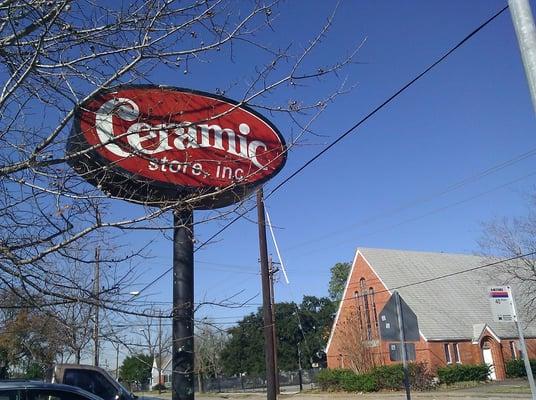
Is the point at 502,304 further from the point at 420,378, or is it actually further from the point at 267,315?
the point at 420,378

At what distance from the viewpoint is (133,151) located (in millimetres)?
5426

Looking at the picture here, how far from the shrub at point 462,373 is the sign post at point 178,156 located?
111 feet

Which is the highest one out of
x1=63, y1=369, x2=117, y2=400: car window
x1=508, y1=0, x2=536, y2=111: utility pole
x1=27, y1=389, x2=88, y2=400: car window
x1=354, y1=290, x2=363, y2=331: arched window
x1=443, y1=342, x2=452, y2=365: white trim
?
x1=354, y1=290, x2=363, y2=331: arched window

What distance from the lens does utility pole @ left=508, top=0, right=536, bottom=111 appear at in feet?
18.7

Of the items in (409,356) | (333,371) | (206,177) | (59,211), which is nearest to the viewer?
(59,211)

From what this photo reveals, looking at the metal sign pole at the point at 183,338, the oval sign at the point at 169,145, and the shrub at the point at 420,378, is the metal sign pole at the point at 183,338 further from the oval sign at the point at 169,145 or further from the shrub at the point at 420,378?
the shrub at the point at 420,378

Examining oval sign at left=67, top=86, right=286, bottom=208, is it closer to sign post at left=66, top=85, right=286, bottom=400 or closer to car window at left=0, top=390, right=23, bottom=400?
sign post at left=66, top=85, right=286, bottom=400

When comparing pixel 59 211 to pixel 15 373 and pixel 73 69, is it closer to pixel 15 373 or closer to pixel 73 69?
pixel 73 69

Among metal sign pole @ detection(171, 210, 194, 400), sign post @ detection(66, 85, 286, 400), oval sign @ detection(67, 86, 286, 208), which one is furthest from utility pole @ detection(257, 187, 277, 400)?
metal sign pole @ detection(171, 210, 194, 400)

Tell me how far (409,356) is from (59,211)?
7.33 meters

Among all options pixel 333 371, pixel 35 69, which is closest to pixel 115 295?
pixel 35 69

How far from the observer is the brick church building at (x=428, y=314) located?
136 ft

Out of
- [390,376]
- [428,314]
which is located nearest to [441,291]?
[428,314]

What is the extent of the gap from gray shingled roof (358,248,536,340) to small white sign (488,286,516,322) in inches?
1253
